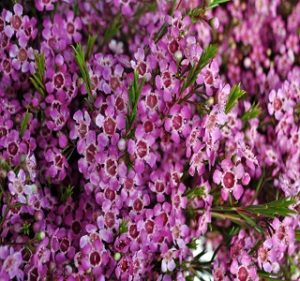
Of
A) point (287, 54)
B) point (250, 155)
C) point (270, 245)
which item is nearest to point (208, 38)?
A: point (287, 54)

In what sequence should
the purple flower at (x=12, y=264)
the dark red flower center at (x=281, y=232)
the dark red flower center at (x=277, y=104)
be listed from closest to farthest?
the purple flower at (x=12, y=264)
the dark red flower center at (x=281, y=232)
the dark red flower center at (x=277, y=104)

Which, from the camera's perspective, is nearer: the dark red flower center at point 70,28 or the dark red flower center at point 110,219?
the dark red flower center at point 110,219

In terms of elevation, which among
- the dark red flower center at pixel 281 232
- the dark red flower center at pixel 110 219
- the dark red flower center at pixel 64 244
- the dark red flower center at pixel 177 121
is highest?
the dark red flower center at pixel 177 121

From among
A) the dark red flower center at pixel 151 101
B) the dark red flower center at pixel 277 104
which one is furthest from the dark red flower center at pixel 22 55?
the dark red flower center at pixel 277 104

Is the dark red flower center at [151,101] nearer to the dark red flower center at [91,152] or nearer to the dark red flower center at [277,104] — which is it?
the dark red flower center at [91,152]

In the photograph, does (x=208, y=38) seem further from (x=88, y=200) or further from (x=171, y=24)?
(x=88, y=200)

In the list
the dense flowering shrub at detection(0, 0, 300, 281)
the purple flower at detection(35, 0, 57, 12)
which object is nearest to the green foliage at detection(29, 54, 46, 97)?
the dense flowering shrub at detection(0, 0, 300, 281)

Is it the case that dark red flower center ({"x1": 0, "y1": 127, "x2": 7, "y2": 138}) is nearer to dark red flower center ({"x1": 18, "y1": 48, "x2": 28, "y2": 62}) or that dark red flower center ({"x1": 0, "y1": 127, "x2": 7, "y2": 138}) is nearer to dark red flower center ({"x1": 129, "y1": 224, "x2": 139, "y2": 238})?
dark red flower center ({"x1": 18, "y1": 48, "x2": 28, "y2": 62})
